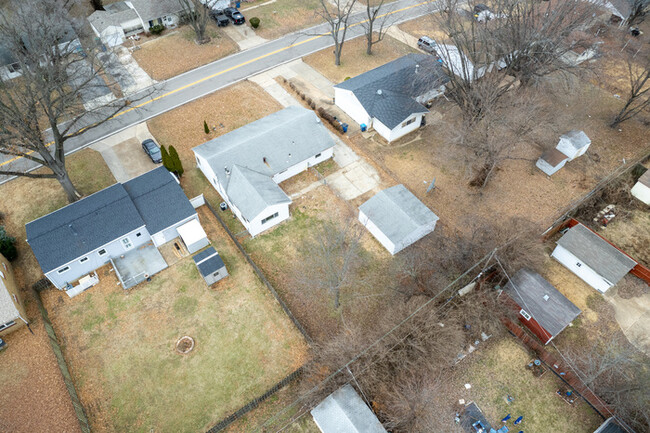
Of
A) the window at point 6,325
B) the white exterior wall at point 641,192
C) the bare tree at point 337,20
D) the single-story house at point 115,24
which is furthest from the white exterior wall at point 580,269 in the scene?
the single-story house at point 115,24

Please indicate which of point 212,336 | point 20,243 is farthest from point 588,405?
point 20,243

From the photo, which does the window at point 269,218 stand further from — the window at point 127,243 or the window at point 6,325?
the window at point 6,325

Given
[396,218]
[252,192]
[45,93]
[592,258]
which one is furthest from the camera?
[252,192]

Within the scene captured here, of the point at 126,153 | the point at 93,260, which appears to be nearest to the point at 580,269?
the point at 93,260

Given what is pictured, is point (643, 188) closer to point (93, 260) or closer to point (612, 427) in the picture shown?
point (612, 427)

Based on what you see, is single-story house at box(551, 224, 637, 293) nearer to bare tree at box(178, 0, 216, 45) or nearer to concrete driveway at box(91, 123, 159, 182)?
concrete driveway at box(91, 123, 159, 182)
